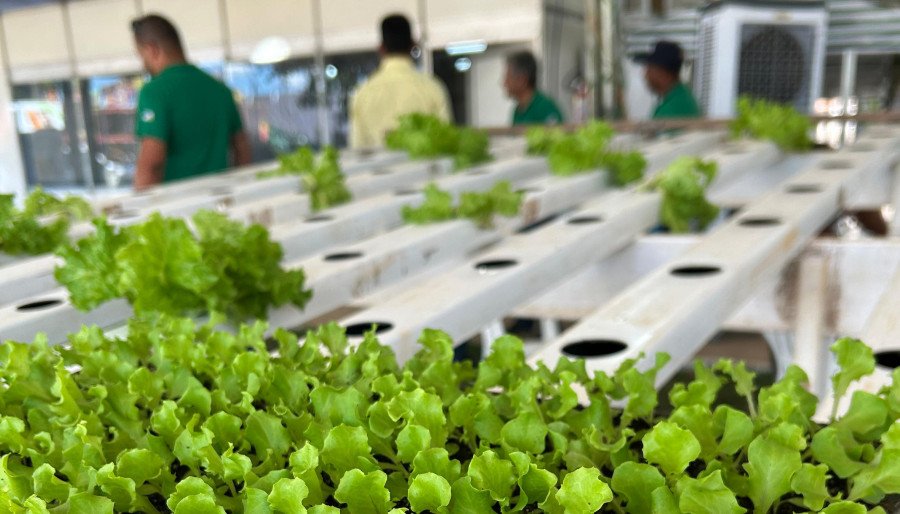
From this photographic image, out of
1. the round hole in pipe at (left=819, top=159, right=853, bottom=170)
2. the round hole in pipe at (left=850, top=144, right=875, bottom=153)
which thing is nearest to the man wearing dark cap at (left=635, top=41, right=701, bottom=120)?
the round hole in pipe at (left=850, top=144, right=875, bottom=153)

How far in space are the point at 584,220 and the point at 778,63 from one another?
3.76 m

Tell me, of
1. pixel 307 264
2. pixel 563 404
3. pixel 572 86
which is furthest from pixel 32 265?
pixel 572 86

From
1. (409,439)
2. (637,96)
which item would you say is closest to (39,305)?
(409,439)

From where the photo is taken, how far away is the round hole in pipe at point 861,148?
2791 millimetres

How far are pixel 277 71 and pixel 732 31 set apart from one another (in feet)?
11.7

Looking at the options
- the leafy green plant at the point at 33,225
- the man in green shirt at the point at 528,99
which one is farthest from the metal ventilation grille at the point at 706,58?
the leafy green plant at the point at 33,225

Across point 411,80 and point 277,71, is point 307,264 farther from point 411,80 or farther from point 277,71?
point 277,71

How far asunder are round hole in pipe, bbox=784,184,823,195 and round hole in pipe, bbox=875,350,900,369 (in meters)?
1.13

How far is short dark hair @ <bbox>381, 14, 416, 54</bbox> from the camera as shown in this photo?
138 inches

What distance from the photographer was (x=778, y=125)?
3.09 metres

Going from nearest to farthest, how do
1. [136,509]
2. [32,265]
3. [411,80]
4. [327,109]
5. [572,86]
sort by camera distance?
[136,509], [32,265], [411,80], [572,86], [327,109]

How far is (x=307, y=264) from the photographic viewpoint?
1.59 meters

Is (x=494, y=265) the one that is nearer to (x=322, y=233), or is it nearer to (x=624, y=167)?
(x=322, y=233)

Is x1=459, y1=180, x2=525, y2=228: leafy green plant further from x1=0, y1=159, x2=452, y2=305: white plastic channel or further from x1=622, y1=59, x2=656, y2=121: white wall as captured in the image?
x1=622, y1=59, x2=656, y2=121: white wall
